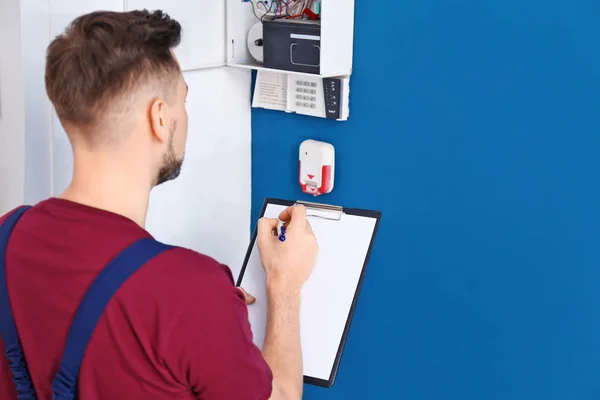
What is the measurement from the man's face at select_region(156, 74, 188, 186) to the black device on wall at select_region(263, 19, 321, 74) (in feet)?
2.75

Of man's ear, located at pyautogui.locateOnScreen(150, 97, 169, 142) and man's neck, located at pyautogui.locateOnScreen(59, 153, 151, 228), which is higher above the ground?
man's ear, located at pyautogui.locateOnScreen(150, 97, 169, 142)

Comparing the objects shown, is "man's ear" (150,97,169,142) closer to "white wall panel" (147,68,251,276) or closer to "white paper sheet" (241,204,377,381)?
"white paper sheet" (241,204,377,381)

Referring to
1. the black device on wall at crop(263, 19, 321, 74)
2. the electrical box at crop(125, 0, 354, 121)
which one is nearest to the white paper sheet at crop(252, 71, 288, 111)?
the electrical box at crop(125, 0, 354, 121)

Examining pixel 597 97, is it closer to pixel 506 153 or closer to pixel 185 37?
pixel 506 153

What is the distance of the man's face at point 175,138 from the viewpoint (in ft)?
4.09

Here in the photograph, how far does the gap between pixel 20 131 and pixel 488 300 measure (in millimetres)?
1195

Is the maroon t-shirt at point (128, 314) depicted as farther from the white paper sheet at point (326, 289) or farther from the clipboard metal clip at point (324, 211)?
the clipboard metal clip at point (324, 211)

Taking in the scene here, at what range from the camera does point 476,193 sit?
6.53 feet

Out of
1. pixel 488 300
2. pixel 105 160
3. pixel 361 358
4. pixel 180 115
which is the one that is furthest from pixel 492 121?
pixel 105 160

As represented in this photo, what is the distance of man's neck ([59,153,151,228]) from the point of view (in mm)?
1202

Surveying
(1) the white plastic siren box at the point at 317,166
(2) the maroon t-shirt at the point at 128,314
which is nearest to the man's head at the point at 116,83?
(2) the maroon t-shirt at the point at 128,314

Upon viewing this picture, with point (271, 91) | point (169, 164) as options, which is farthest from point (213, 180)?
point (169, 164)

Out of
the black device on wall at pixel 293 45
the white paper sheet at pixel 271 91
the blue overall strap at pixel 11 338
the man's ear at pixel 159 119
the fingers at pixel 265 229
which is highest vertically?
the black device on wall at pixel 293 45

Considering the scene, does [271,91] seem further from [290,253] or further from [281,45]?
[290,253]
